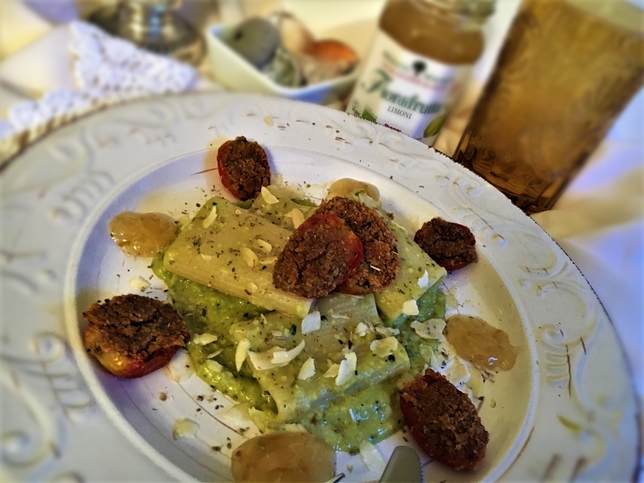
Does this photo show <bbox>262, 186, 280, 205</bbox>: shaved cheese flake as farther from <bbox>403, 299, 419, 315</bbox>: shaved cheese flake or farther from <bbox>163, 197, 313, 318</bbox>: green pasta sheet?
<bbox>403, 299, 419, 315</bbox>: shaved cheese flake

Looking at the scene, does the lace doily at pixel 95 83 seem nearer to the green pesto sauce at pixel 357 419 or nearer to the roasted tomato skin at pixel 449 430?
the green pesto sauce at pixel 357 419

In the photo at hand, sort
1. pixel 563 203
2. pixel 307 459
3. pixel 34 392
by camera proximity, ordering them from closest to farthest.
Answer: pixel 34 392 → pixel 307 459 → pixel 563 203

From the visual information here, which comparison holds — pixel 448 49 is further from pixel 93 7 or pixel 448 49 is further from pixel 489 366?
pixel 93 7

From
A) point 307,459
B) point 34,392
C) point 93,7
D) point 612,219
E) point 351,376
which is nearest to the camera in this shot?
point 34,392

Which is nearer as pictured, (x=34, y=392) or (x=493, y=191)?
(x=34, y=392)

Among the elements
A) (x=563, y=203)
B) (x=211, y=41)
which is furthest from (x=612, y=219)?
(x=211, y=41)

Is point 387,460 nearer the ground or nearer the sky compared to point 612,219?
nearer the ground

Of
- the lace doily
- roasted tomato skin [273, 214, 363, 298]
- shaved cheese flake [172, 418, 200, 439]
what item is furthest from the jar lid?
the lace doily

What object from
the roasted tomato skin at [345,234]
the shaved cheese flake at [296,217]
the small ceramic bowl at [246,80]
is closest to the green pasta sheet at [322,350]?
the roasted tomato skin at [345,234]

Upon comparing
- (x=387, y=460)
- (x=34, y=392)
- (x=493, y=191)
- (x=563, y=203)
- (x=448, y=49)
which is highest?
(x=448, y=49)
